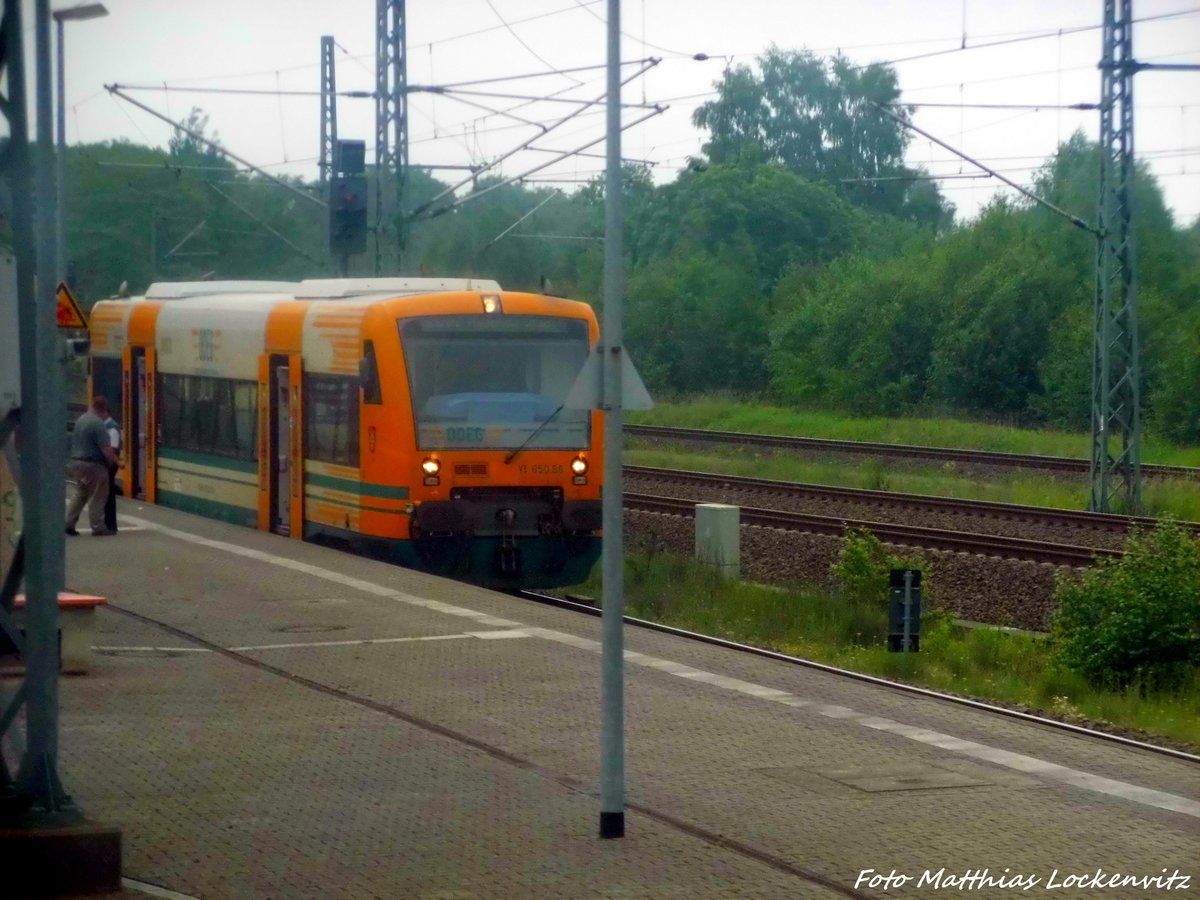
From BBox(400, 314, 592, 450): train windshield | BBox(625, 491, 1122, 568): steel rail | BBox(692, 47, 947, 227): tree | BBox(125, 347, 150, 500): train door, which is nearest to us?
BBox(400, 314, 592, 450): train windshield

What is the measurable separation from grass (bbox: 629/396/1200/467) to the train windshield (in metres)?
20.1

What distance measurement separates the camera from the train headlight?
15438mm

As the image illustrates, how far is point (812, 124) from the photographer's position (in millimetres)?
82938

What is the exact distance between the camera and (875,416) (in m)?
48.9

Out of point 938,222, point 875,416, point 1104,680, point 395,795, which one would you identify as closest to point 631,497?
point 1104,680

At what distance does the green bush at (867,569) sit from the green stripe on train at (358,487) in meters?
4.50

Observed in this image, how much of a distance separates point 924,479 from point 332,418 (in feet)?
52.1

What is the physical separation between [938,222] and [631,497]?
6546cm

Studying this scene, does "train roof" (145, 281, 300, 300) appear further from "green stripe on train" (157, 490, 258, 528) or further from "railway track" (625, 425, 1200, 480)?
"railway track" (625, 425, 1200, 480)

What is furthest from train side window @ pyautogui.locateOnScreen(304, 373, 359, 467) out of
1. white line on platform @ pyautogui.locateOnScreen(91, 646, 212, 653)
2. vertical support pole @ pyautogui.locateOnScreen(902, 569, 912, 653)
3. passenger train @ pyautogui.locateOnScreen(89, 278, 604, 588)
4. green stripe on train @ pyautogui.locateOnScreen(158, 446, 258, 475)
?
vertical support pole @ pyautogui.locateOnScreen(902, 569, 912, 653)

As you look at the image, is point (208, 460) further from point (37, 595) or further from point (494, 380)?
point (37, 595)

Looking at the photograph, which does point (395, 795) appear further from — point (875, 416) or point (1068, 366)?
point (875, 416)

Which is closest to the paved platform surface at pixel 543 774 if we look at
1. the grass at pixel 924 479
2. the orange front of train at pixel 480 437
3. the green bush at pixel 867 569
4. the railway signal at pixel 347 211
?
the orange front of train at pixel 480 437

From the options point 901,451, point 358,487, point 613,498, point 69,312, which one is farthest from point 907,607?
point 901,451
